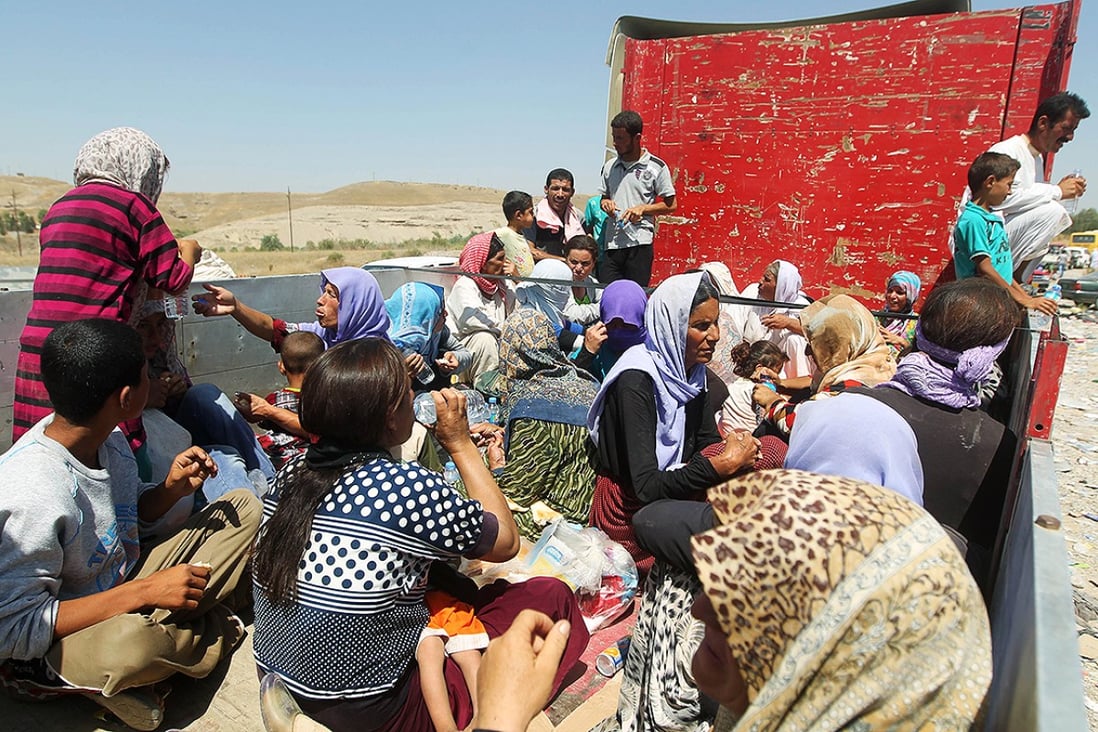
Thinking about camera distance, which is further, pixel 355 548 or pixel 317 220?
pixel 317 220

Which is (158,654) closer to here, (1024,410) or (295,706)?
(295,706)

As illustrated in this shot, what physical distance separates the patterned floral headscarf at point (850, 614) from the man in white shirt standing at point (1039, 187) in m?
4.05

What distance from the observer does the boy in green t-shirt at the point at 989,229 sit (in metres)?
Result: 3.95

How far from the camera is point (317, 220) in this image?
4281 cm

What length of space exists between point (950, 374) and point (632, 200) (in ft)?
13.2

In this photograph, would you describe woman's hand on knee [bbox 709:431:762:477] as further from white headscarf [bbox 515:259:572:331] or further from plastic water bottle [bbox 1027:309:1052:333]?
white headscarf [bbox 515:259:572:331]

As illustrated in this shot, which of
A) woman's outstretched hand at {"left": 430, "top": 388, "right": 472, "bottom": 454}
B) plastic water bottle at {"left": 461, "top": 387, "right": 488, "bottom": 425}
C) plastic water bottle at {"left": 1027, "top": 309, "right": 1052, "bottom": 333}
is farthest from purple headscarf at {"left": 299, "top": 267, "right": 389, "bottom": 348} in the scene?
plastic water bottle at {"left": 1027, "top": 309, "right": 1052, "bottom": 333}

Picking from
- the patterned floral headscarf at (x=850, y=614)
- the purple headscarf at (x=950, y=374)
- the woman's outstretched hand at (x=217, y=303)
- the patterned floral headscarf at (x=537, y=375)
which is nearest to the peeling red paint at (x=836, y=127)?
the patterned floral headscarf at (x=537, y=375)

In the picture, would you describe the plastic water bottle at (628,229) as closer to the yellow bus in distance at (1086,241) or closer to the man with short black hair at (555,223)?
the man with short black hair at (555,223)

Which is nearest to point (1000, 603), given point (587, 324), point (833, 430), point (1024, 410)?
point (833, 430)

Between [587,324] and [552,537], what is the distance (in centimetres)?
279

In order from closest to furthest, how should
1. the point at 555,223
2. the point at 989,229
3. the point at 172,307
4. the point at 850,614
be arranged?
the point at 850,614 < the point at 172,307 < the point at 989,229 < the point at 555,223

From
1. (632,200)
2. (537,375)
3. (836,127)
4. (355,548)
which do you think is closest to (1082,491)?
(836,127)

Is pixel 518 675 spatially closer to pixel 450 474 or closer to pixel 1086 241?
pixel 450 474
